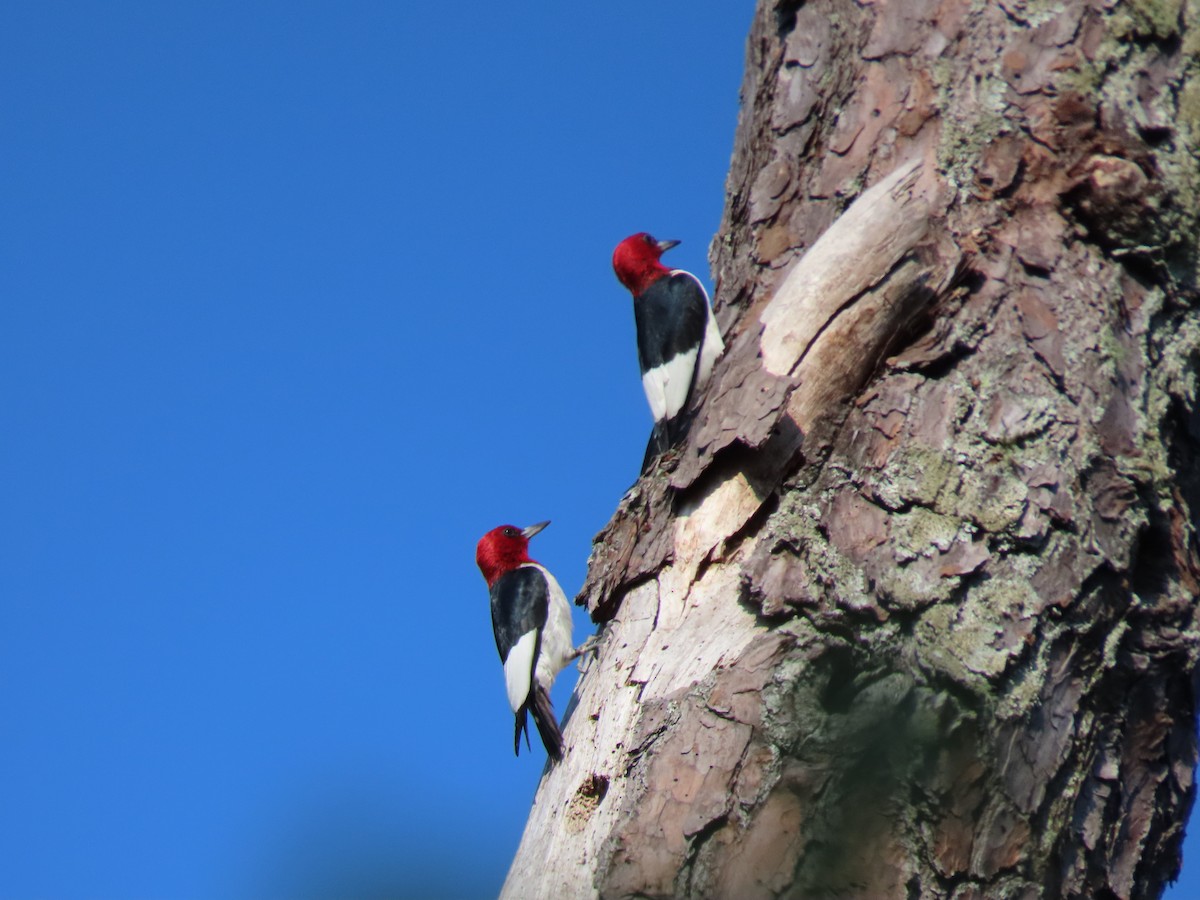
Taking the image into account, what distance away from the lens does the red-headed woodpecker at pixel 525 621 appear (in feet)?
15.3

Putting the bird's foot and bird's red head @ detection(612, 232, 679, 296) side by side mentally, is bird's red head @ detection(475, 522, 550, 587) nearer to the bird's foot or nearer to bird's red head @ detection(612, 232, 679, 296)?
bird's red head @ detection(612, 232, 679, 296)

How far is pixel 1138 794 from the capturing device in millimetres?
2660

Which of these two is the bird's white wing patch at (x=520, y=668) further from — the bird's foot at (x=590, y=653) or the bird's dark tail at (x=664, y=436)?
the bird's foot at (x=590, y=653)

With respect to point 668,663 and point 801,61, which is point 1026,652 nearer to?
point 668,663

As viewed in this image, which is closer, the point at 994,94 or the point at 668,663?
the point at 668,663

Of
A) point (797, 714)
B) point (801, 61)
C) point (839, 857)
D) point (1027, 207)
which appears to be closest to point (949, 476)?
point (797, 714)

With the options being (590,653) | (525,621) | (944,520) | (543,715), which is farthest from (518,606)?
(944,520)

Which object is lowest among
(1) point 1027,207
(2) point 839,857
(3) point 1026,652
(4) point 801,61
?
(2) point 839,857

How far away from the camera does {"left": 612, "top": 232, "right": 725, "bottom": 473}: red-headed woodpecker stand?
149 inches

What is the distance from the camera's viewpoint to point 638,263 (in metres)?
5.33

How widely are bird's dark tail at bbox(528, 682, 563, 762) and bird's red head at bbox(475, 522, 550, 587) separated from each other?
1249 millimetres

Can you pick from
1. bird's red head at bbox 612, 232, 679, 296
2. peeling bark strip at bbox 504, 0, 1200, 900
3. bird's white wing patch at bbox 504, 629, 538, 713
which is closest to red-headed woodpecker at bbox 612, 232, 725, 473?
bird's red head at bbox 612, 232, 679, 296

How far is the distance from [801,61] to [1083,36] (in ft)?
2.65

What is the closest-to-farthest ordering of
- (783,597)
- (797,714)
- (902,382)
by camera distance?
(797,714) < (783,597) < (902,382)
